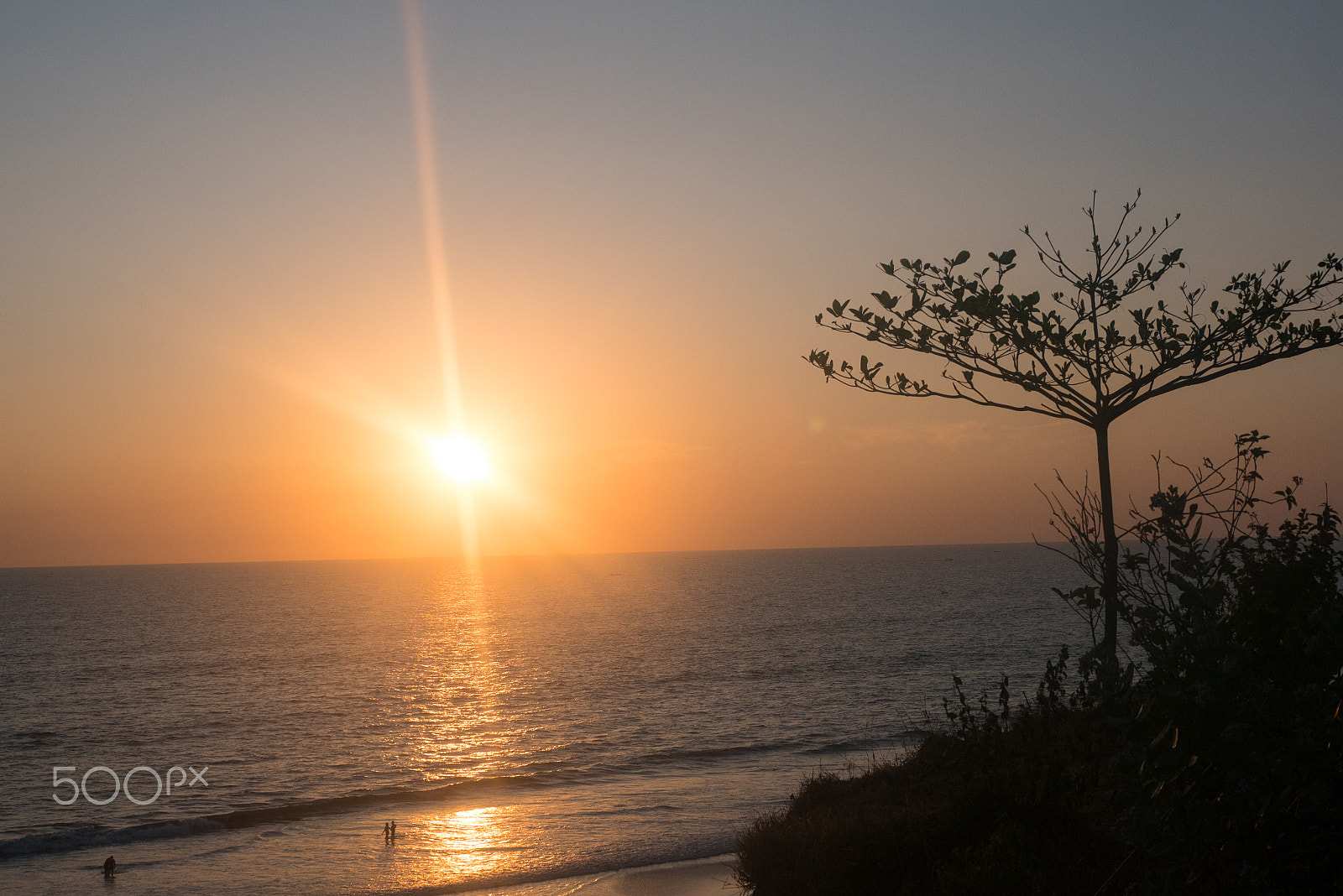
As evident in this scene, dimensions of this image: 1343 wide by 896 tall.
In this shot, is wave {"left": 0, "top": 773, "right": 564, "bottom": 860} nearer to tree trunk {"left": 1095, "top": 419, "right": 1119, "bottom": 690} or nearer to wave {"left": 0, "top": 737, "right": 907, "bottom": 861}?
wave {"left": 0, "top": 737, "right": 907, "bottom": 861}

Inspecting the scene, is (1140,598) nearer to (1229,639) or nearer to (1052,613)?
(1229,639)

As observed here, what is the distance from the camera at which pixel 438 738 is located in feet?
133

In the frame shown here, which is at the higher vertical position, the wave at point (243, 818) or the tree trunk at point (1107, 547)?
the tree trunk at point (1107, 547)

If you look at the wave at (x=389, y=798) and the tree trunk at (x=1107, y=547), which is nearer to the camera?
the tree trunk at (x=1107, y=547)

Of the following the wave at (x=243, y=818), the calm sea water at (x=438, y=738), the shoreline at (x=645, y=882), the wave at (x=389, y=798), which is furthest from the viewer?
the wave at (x=389, y=798)

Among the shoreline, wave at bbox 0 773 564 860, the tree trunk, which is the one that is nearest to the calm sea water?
wave at bbox 0 773 564 860

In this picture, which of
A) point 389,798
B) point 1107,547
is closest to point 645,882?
point 1107,547

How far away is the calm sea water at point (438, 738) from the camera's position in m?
22.6

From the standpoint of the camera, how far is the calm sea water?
2256cm

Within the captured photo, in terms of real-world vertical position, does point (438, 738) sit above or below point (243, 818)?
below

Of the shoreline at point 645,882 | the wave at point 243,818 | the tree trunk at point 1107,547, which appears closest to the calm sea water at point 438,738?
the wave at point 243,818

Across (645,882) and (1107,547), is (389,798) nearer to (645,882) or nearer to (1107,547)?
(645,882)

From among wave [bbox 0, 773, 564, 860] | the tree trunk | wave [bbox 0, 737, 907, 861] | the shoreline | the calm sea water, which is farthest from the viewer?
wave [bbox 0, 737, 907, 861]

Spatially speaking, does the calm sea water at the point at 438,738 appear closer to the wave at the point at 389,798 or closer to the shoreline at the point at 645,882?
the wave at the point at 389,798
